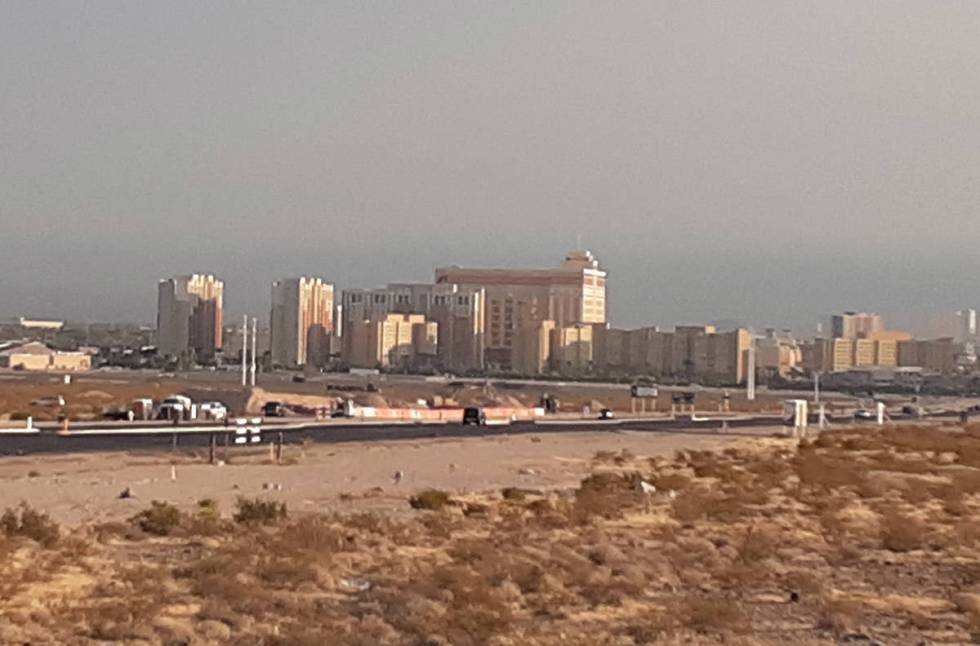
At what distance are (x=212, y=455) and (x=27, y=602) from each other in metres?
24.2

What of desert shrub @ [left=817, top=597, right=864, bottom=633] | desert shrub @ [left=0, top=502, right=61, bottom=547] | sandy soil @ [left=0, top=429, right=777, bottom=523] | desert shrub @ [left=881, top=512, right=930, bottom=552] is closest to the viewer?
desert shrub @ [left=817, top=597, right=864, bottom=633]

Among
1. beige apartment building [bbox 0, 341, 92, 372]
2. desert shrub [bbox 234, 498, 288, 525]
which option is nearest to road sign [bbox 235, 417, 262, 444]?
desert shrub [bbox 234, 498, 288, 525]

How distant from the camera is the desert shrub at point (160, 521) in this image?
71.6 ft

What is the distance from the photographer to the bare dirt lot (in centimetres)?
1468

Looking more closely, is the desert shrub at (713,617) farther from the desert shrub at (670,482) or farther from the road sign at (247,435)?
the road sign at (247,435)

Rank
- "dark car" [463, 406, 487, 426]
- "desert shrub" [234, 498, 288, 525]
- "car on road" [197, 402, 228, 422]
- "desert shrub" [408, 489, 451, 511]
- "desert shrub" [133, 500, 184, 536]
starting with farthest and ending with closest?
"dark car" [463, 406, 487, 426], "car on road" [197, 402, 228, 422], "desert shrub" [408, 489, 451, 511], "desert shrub" [234, 498, 288, 525], "desert shrub" [133, 500, 184, 536]

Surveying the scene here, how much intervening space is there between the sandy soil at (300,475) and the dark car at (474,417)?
2082 cm

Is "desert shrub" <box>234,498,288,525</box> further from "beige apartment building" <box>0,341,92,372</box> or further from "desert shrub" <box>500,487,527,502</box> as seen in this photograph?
"beige apartment building" <box>0,341,92,372</box>

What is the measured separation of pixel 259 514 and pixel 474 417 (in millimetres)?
51708

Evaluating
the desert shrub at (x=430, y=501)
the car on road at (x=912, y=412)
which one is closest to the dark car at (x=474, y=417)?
the desert shrub at (x=430, y=501)

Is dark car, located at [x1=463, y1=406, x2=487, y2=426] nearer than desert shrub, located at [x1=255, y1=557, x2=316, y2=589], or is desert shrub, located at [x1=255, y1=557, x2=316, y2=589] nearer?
desert shrub, located at [x1=255, y1=557, x2=316, y2=589]

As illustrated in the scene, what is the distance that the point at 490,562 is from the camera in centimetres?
1848

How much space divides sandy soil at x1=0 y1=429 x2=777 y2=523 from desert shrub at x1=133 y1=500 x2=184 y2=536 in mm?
1540

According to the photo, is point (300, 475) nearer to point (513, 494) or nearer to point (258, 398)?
point (513, 494)
